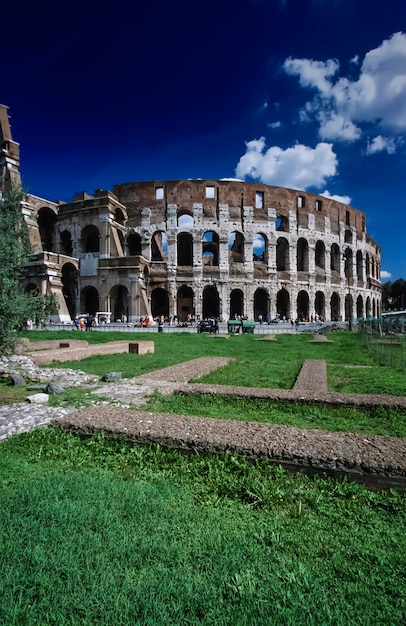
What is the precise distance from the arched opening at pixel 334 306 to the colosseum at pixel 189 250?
0.16 meters

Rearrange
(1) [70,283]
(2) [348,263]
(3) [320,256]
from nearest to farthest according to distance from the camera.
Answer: (1) [70,283] < (3) [320,256] < (2) [348,263]

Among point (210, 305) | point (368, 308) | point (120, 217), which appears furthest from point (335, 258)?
point (120, 217)

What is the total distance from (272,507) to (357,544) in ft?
1.72

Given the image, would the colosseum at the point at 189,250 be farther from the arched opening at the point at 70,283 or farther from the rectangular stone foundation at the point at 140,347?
the rectangular stone foundation at the point at 140,347

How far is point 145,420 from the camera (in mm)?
3416

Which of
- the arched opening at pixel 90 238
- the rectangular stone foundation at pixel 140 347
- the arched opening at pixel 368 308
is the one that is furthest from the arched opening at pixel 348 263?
the rectangular stone foundation at pixel 140 347

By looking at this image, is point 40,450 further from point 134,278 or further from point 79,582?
point 134,278

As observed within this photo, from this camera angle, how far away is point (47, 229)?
113 feet

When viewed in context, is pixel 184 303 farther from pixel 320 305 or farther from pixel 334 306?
pixel 334 306

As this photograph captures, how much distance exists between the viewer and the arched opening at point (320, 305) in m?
38.6

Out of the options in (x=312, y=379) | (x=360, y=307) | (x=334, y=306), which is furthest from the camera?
(x=360, y=307)

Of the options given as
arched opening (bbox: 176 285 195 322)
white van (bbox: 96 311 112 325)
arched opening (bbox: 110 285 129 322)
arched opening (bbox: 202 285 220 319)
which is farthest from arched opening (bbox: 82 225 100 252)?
arched opening (bbox: 202 285 220 319)

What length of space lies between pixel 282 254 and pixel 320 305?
8009 mm

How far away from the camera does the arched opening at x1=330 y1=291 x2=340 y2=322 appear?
132 ft
